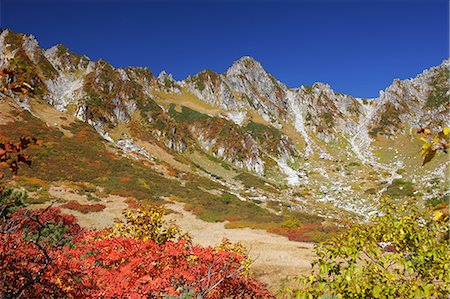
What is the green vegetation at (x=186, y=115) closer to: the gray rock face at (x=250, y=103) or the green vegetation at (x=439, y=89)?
the gray rock face at (x=250, y=103)

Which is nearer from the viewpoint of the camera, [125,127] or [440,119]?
[125,127]

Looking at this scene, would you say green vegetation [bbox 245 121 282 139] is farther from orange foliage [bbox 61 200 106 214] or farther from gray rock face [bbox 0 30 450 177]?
orange foliage [bbox 61 200 106 214]

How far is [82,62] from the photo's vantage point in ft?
280

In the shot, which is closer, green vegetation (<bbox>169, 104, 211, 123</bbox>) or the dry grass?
the dry grass

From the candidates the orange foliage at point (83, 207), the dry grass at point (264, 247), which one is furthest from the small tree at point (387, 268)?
the orange foliage at point (83, 207)

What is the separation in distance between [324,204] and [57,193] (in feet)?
135

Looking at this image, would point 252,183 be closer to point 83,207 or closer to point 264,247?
point 83,207

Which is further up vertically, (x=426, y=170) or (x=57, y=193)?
(x=426, y=170)

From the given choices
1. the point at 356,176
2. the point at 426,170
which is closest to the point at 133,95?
the point at 356,176

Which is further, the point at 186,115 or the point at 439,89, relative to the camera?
the point at 439,89

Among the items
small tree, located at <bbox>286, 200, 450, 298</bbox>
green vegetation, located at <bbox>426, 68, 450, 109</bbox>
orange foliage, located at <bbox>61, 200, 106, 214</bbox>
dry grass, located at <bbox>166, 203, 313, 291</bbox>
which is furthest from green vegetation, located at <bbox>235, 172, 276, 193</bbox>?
green vegetation, located at <bbox>426, 68, 450, 109</bbox>

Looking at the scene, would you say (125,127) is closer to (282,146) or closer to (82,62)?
(82,62)

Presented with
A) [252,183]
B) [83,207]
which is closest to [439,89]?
[252,183]

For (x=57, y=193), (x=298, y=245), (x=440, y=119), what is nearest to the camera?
(x=298, y=245)
